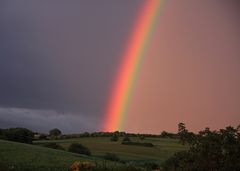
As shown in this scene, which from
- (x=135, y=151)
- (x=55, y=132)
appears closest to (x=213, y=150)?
(x=135, y=151)

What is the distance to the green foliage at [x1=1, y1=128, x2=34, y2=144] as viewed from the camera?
95725 mm

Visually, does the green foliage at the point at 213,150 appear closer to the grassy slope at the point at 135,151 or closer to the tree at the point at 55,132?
the grassy slope at the point at 135,151

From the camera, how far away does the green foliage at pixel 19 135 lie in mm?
95725

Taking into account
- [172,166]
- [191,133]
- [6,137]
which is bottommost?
[172,166]

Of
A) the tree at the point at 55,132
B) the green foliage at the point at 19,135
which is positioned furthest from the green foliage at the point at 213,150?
the tree at the point at 55,132

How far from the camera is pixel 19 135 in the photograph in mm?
96375

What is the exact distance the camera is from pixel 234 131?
1755 cm

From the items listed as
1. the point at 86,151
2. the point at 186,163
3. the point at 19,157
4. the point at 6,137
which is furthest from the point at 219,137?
the point at 6,137

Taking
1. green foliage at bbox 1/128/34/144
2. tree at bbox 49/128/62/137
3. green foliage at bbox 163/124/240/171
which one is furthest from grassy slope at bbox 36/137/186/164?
green foliage at bbox 163/124/240/171

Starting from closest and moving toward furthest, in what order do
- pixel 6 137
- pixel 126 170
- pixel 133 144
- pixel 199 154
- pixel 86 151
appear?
pixel 199 154 → pixel 126 170 → pixel 86 151 → pixel 6 137 → pixel 133 144

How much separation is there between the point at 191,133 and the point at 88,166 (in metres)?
11.0

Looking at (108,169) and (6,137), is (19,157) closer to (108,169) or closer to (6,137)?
(108,169)

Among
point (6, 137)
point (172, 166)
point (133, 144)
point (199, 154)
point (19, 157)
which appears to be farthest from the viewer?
point (133, 144)

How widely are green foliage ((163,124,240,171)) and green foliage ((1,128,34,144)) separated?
266 ft
